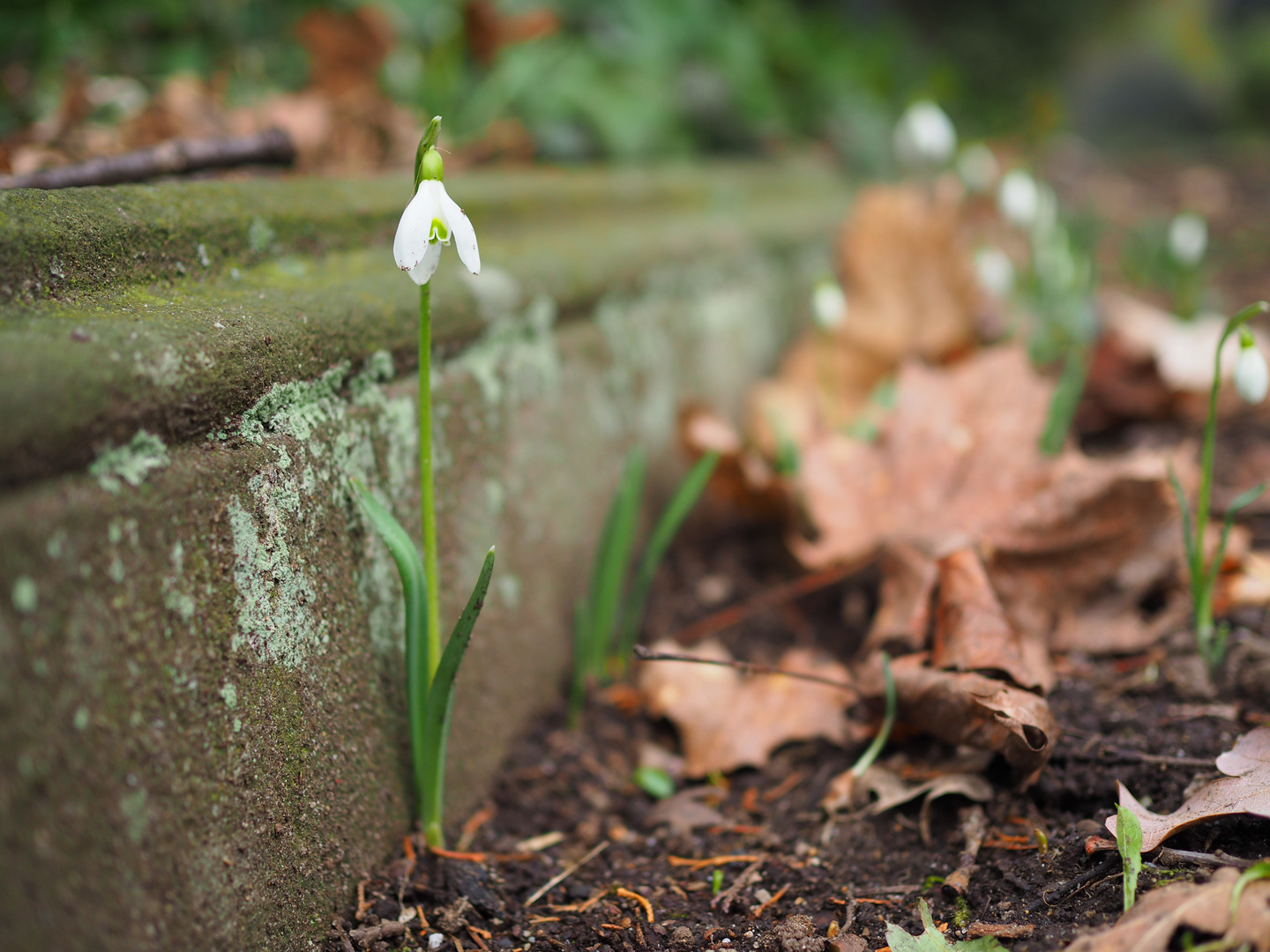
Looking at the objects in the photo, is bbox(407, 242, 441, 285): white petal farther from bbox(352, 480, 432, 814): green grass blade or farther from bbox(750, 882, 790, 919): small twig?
bbox(750, 882, 790, 919): small twig

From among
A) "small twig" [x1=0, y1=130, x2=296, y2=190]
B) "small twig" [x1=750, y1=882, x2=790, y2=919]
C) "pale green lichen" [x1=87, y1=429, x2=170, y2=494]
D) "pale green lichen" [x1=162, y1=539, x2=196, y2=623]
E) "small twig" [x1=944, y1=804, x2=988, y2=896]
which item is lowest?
"small twig" [x1=750, y1=882, x2=790, y2=919]

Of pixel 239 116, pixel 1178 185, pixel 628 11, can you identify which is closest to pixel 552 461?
pixel 239 116

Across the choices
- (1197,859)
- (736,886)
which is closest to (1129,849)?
(1197,859)

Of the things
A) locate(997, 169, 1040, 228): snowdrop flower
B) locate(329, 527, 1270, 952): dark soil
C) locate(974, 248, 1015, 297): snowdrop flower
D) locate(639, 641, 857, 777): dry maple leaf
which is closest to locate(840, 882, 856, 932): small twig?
locate(329, 527, 1270, 952): dark soil

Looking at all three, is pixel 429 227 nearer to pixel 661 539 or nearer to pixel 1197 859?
pixel 661 539

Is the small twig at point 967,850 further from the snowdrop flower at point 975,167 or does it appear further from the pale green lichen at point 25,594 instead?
the snowdrop flower at point 975,167

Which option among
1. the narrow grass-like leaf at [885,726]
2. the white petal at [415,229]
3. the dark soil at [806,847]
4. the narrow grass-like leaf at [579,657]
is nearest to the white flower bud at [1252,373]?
the dark soil at [806,847]
